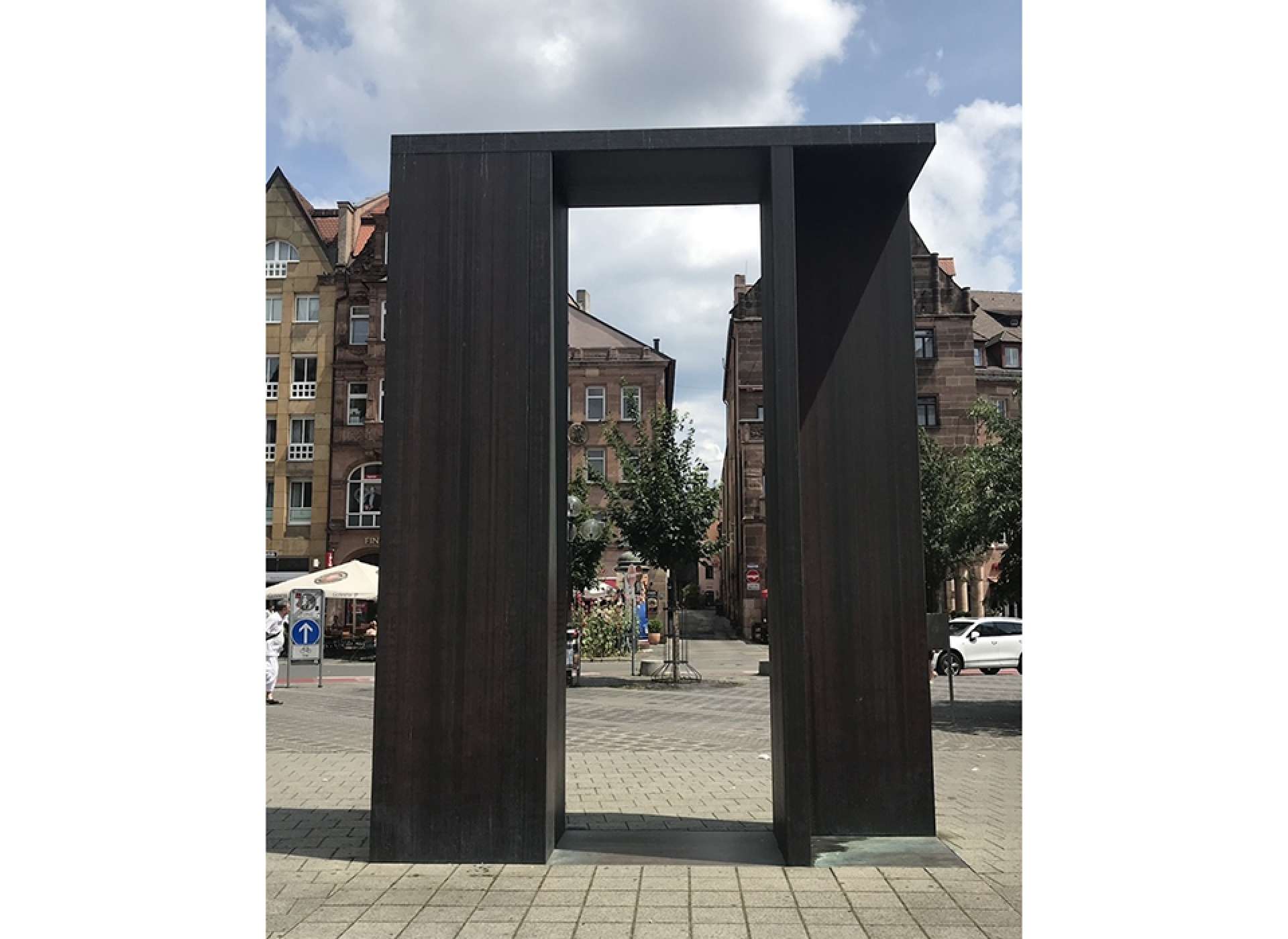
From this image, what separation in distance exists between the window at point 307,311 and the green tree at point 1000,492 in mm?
32294

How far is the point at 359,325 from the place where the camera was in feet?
141

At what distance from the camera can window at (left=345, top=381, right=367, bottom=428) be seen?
42.6 m

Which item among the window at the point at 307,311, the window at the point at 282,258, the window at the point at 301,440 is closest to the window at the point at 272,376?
the window at the point at 301,440

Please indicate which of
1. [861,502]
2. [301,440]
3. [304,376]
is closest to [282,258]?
[304,376]

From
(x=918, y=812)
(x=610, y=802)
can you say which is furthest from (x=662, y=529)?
(x=918, y=812)

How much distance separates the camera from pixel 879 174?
7.30 m

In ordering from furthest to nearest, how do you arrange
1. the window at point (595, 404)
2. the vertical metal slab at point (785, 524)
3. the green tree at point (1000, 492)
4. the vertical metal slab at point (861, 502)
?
the window at point (595, 404) → the green tree at point (1000, 492) → the vertical metal slab at point (861, 502) → the vertical metal slab at point (785, 524)

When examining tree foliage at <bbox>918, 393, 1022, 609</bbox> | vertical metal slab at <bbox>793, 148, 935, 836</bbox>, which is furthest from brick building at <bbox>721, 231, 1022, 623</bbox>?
vertical metal slab at <bbox>793, 148, 935, 836</bbox>

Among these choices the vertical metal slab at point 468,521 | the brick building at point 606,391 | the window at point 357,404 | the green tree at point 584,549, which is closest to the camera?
the vertical metal slab at point 468,521

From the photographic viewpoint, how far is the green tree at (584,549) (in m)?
26.0

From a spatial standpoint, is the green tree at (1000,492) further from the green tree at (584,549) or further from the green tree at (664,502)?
the green tree at (584,549)

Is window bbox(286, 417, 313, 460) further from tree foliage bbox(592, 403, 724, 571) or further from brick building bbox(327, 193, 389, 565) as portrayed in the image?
tree foliage bbox(592, 403, 724, 571)

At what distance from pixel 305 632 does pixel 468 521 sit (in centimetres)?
1719

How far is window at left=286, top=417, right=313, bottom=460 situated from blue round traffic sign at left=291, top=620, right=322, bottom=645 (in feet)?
68.5
